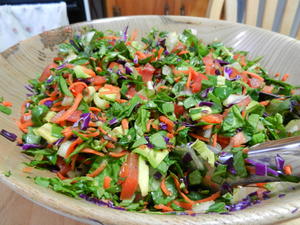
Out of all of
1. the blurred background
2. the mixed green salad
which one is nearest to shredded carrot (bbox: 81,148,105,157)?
the mixed green salad

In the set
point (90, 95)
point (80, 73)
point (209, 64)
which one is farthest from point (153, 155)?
point (209, 64)

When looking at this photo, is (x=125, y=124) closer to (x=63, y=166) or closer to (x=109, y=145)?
(x=109, y=145)

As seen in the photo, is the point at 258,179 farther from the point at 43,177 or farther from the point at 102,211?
the point at 43,177

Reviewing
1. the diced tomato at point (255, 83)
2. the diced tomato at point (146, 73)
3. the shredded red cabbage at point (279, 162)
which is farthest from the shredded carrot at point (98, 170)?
the diced tomato at point (255, 83)

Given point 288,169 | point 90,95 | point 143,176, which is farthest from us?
point 90,95

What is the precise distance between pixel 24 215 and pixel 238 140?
0.92 metres

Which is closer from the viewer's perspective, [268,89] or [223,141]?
[223,141]

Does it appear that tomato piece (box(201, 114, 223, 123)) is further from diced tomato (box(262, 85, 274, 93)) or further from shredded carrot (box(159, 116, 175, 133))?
diced tomato (box(262, 85, 274, 93))

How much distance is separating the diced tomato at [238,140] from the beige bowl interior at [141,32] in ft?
0.94

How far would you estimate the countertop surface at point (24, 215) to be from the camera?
3.23ft

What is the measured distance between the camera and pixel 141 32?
1.73 metres

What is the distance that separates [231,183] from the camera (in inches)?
36.0

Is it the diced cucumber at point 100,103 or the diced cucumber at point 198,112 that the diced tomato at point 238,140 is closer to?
the diced cucumber at point 198,112

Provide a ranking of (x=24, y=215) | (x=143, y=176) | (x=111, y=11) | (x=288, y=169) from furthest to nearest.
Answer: (x=111, y=11) → (x=24, y=215) → (x=143, y=176) → (x=288, y=169)
